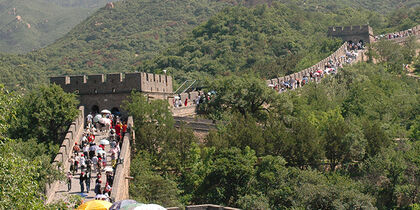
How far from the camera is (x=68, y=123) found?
35.2 meters

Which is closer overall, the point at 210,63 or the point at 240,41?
the point at 210,63

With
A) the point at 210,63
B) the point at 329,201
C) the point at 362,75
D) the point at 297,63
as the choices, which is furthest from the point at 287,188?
the point at 210,63

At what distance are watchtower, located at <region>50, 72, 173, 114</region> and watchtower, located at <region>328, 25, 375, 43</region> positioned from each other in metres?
47.5

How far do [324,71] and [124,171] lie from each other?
120 feet

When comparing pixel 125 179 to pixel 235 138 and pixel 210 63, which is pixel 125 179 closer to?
pixel 235 138

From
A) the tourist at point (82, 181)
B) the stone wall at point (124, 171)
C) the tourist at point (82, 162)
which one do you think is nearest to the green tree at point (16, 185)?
the stone wall at point (124, 171)

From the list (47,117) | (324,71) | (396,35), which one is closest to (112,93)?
(47,117)

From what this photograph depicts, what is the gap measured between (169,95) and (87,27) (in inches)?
4545

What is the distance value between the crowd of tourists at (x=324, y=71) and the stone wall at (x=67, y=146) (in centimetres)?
1838

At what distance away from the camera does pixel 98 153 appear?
28.7 m

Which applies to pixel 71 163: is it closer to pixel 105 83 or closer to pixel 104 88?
pixel 104 88

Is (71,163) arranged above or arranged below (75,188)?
above

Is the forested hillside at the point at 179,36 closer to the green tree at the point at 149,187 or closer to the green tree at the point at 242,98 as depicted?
the green tree at the point at 242,98

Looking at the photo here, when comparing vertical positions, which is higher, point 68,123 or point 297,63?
point 297,63
